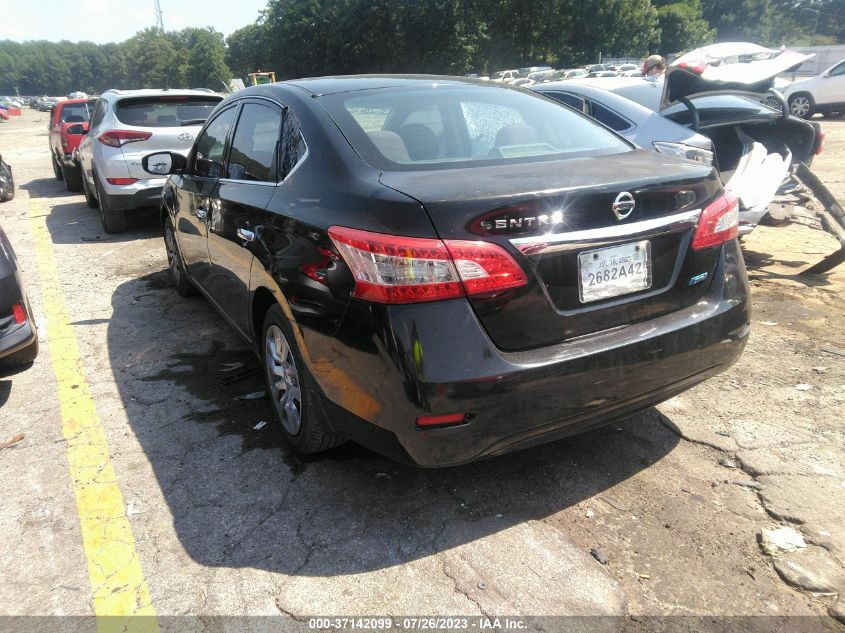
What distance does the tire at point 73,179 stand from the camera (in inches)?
498

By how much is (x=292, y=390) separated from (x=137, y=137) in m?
6.07

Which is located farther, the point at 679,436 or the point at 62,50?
the point at 62,50

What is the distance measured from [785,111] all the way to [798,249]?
138cm

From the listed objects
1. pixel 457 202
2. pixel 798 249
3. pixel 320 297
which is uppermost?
pixel 457 202

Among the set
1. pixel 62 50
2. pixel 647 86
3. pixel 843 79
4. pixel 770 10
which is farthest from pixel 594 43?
pixel 62 50

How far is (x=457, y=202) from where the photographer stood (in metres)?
2.35

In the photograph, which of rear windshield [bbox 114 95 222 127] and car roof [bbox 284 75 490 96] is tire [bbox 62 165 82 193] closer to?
rear windshield [bbox 114 95 222 127]

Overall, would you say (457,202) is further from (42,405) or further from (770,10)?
(770,10)

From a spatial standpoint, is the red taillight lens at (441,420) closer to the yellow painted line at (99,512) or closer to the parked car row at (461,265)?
the parked car row at (461,265)

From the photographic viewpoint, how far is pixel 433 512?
2.82m

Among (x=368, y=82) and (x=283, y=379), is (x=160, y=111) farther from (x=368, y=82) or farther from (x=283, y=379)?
(x=283, y=379)

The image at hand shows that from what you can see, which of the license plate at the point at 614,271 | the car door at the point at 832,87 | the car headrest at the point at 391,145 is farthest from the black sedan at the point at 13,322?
the car door at the point at 832,87

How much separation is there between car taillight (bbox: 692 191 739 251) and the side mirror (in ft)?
11.5

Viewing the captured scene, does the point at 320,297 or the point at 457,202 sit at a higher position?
the point at 457,202
